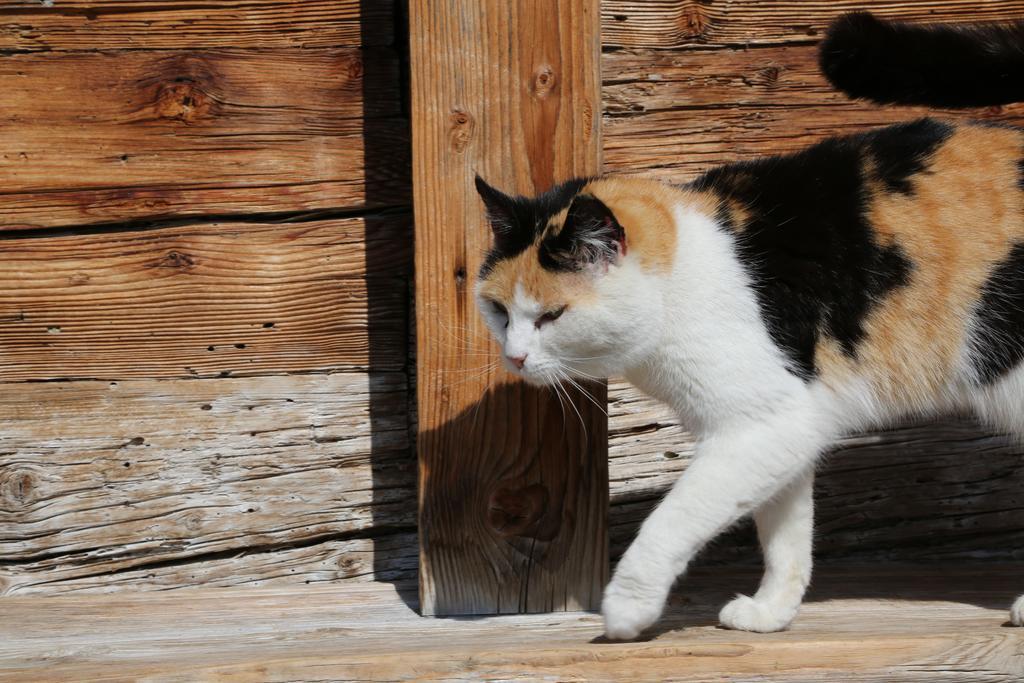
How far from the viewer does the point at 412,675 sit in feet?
5.10

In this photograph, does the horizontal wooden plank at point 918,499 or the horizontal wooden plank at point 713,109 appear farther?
the horizontal wooden plank at point 918,499

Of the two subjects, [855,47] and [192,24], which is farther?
[192,24]

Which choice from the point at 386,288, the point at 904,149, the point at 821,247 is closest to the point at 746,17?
the point at 904,149

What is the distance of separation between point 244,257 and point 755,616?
A: 1.25 m

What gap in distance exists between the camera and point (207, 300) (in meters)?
2.13

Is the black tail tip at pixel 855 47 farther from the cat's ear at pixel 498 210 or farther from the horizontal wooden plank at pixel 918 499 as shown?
the horizontal wooden plank at pixel 918 499

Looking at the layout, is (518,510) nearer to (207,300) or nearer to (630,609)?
(630,609)

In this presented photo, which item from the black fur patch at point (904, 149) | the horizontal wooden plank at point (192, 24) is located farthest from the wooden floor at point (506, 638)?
the horizontal wooden plank at point (192, 24)

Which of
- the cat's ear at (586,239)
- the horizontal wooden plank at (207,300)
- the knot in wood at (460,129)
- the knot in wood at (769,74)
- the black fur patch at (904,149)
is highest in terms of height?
the knot in wood at (769,74)

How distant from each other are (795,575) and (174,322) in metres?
1.35

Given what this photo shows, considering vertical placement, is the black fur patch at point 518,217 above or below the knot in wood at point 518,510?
above

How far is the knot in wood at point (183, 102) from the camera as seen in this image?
2.07 m

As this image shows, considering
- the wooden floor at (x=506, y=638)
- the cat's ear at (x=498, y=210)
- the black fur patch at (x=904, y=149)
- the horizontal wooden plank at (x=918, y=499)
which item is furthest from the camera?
the horizontal wooden plank at (x=918, y=499)

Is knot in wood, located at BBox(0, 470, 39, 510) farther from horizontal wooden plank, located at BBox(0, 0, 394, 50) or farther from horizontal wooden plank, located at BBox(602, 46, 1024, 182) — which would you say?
horizontal wooden plank, located at BBox(602, 46, 1024, 182)
